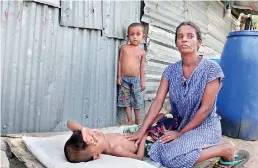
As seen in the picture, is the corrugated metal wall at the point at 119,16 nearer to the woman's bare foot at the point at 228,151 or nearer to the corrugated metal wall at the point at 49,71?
the corrugated metal wall at the point at 49,71

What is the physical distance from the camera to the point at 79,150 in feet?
6.81

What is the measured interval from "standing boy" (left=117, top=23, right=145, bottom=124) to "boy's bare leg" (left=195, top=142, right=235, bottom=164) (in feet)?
6.89

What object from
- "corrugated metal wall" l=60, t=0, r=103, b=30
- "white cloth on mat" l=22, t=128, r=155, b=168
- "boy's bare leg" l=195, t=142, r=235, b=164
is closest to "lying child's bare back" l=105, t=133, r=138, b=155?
"white cloth on mat" l=22, t=128, r=155, b=168

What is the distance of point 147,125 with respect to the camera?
261 cm

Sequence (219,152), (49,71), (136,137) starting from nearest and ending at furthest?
(219,152) < (136,137) < (49,71)

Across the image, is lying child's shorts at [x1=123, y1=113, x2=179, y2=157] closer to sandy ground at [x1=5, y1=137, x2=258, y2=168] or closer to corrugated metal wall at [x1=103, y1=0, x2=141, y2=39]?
sandy ground at [x1=5, y1=137, x2=258, y2=168]

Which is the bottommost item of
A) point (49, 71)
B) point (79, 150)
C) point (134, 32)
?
point (79, 150)

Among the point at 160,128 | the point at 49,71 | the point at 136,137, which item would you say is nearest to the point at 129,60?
the point at 49,71

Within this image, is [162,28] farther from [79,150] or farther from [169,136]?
[79,150]

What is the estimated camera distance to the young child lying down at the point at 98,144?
6.77 feet

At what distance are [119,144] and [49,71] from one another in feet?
4.84

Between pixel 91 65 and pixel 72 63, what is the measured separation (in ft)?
1.00

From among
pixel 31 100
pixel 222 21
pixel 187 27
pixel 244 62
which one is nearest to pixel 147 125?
pixel 187 27

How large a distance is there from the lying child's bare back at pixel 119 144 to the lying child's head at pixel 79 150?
0.19 m
